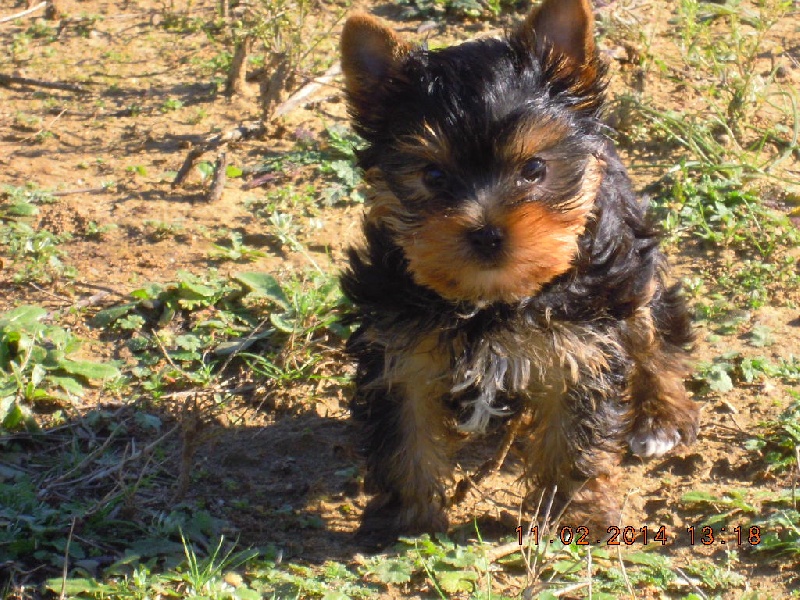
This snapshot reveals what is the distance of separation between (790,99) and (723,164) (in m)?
0.97

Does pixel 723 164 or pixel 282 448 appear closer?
pixel 282 448

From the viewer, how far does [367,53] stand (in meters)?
3.78

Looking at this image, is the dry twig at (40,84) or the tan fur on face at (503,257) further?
the dry twig at (40,84)

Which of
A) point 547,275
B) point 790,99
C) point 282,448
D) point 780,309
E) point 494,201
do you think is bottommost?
point 282,448

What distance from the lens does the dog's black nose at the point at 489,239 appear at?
331 centimetres

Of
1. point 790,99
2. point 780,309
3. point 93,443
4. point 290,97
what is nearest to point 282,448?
point 93,443

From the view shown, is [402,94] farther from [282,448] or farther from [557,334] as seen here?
[282,448]

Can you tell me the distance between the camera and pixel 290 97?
7.21 metres

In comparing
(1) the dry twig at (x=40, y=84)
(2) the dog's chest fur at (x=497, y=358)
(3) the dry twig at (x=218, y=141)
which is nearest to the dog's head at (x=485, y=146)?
(2) the dog's chest fur at (x=497, y=358)

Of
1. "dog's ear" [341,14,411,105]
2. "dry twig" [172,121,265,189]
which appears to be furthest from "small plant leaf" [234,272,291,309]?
"dog's ear" [341,14,411,105]
